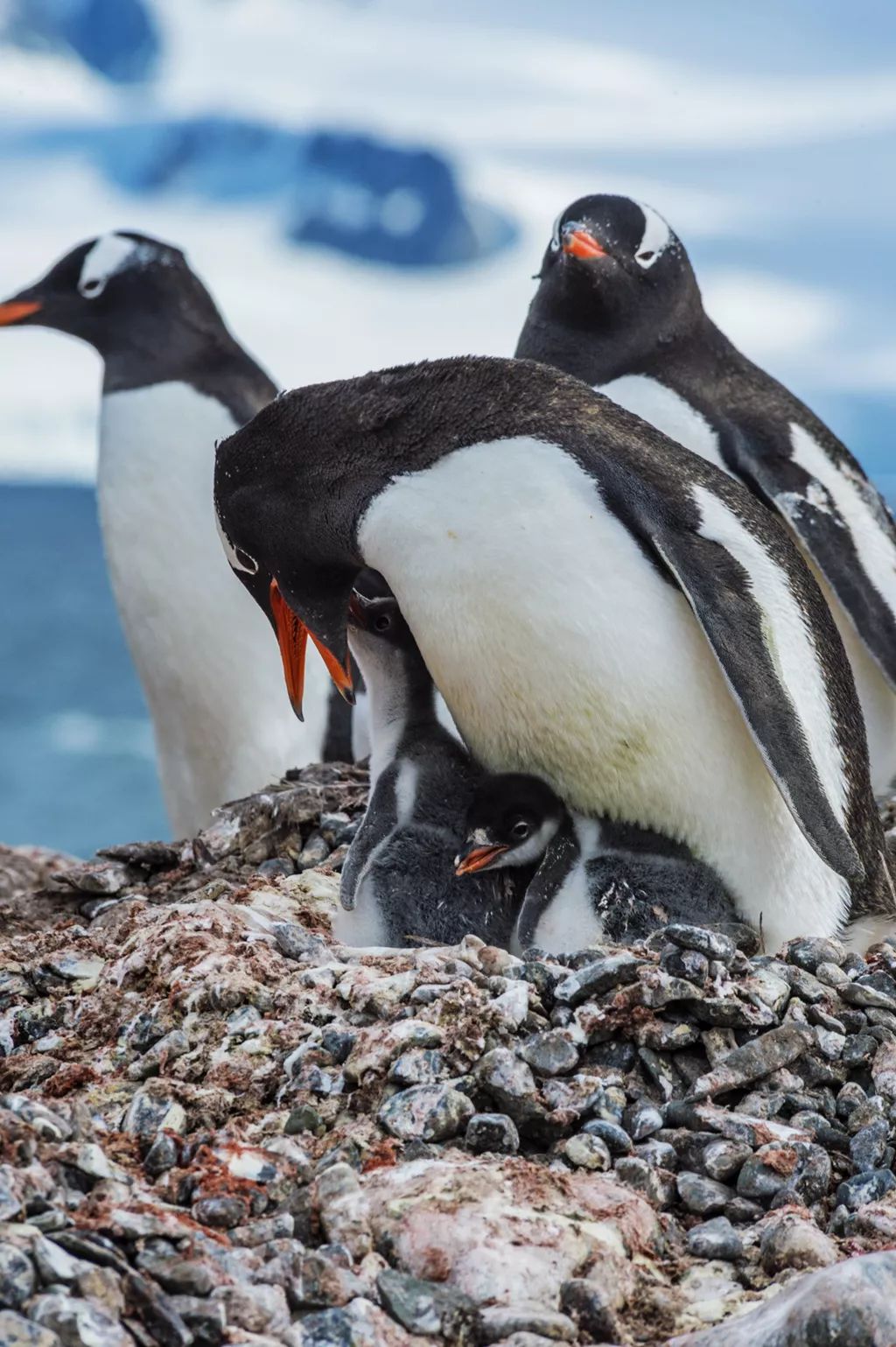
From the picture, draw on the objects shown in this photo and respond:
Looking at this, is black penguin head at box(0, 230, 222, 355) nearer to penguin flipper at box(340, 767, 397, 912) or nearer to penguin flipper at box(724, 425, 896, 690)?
penguin flipper at box(724, 425, 896, 690)

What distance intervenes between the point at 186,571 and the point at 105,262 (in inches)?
51.3

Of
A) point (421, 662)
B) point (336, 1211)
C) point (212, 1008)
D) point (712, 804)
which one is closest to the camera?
point (336, 1211)

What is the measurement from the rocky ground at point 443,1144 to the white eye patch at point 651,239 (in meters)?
2.61

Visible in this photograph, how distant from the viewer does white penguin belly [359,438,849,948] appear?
132 inches

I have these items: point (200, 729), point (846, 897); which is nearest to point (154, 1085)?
point (846, 897)

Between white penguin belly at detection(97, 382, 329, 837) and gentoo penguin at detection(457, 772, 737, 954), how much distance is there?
2.79m

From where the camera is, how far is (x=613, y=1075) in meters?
2.68

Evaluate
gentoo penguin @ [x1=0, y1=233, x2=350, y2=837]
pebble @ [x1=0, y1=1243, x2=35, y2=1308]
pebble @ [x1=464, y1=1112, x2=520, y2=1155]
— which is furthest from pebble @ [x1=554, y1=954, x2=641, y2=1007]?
gentoo penguin @ [x1=0, y1=233, x2=350, y2=837]

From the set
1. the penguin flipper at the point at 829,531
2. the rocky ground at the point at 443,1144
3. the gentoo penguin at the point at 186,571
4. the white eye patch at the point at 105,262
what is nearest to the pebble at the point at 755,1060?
the rocky ground at the point at 443,1144

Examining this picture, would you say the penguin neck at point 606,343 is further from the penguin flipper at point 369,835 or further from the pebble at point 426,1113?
the pebble at point 426,1113

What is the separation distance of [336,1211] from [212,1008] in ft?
2.38

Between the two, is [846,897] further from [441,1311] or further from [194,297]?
[194,297]

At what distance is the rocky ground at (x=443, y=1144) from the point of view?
79.9 inches

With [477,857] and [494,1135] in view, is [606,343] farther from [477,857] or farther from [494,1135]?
[494,1135]
